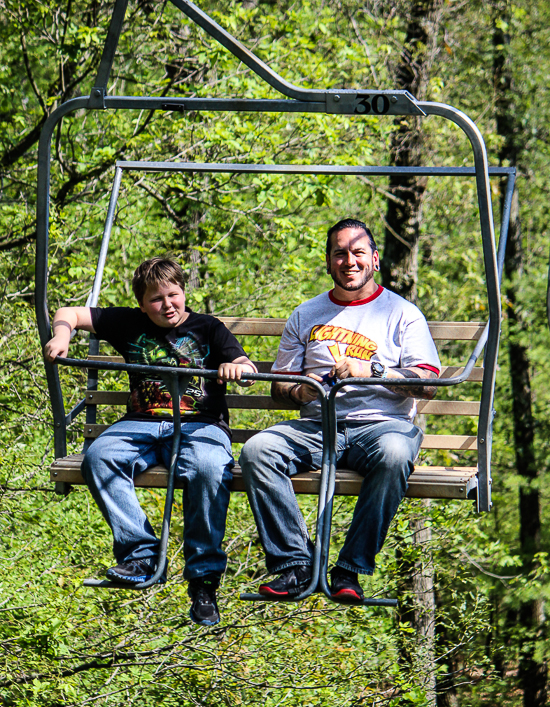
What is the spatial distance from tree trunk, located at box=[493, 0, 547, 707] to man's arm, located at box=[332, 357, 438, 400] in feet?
29.8

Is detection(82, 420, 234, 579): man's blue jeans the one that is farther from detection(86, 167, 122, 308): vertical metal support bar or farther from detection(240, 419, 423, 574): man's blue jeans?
detection(86, 167, 122, 308): vertical metal support bar

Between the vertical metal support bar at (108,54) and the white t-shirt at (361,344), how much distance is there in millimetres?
1186

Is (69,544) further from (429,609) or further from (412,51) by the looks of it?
(412,51)

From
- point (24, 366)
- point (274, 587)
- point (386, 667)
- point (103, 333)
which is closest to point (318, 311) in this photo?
point (103, 333)

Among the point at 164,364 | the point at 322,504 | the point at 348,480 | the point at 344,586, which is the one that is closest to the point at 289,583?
the point at 344,586

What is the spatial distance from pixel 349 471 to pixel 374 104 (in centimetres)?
132

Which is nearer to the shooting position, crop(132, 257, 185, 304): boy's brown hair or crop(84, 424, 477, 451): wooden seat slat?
crop(132, 257, 185, 304): boy's brown hair

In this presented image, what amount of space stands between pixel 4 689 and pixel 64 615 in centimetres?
62

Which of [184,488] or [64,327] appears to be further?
[64,327]

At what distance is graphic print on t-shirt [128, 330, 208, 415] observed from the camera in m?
3.40

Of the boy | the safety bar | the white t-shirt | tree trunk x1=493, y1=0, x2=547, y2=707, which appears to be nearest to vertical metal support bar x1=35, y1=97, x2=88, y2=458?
the boy

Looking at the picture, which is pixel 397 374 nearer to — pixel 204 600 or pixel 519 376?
pixel 204 600

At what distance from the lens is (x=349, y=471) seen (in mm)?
3266

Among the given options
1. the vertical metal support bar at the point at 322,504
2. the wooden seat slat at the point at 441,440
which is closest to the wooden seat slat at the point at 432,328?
the wooden seat slat at the point at 441,440
